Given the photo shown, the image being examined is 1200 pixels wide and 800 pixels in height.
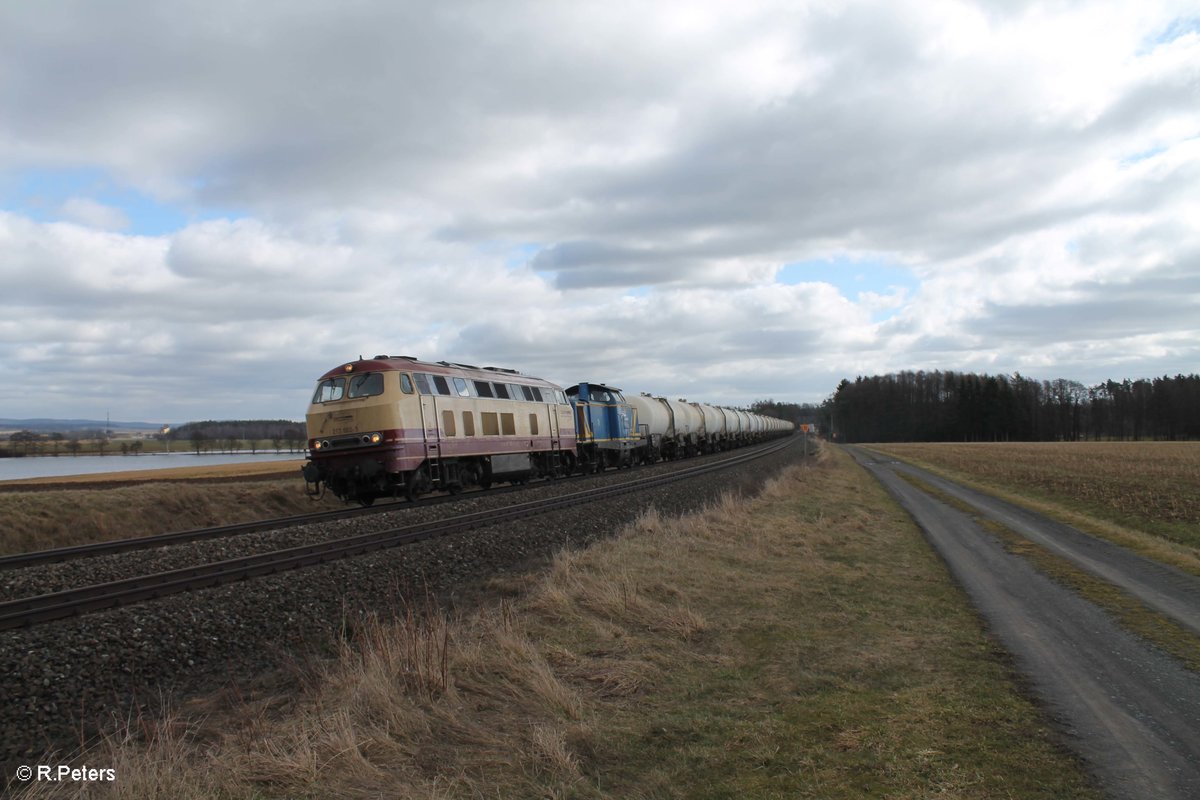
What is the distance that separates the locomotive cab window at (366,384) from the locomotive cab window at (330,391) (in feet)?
1.32

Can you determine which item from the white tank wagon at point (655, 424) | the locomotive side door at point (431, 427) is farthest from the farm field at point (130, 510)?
the white tank wagon at point (655, 424)

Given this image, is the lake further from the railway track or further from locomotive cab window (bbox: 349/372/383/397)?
the railway track

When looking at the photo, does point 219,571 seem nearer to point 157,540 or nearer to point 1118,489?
point 157,540

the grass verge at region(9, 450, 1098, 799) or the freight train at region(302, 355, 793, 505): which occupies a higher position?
the freight train at region(302, 355, 793, 505)

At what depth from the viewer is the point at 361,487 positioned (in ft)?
66.2

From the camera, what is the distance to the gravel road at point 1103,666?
5055mm

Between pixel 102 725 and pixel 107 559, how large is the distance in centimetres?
723

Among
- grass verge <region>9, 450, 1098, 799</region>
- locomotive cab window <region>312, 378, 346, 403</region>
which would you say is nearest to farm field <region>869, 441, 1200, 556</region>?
grass verge <region>9, 450, 1098, 799</region>

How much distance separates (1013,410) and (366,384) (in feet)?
431

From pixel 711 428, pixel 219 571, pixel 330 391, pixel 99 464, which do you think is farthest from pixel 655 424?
pixel 99 464

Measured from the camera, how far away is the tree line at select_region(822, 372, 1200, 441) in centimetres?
12706

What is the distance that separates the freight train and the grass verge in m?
10.3

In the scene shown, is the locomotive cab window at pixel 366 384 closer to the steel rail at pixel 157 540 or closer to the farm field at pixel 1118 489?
the steel rail at pixel 157 540

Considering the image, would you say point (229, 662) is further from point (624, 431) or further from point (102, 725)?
point (624, 431)
